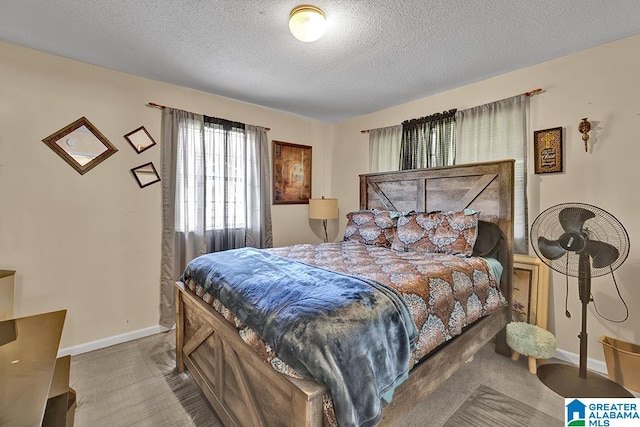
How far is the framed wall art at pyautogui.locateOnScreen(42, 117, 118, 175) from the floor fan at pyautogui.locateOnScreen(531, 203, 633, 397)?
150 inches

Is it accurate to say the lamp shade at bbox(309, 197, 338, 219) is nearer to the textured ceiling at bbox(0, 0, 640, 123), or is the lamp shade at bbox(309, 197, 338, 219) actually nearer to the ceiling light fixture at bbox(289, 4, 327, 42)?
the textured ceiling at bbox(0, 0, 640, 123)

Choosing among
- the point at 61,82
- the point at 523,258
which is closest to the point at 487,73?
the point at 523,258

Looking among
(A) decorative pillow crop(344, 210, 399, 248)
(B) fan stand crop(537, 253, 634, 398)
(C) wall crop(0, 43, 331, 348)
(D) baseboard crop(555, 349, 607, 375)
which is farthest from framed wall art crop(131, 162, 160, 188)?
(D) baseboard crop(555, 349, 607, 375)

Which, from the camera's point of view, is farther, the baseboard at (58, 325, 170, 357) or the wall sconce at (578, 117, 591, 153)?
the baseboard at (58, 325, 170, 357)

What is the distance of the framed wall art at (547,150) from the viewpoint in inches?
94.3

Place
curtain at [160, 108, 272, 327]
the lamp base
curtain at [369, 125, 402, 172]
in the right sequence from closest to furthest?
the lamp base
curtain at [160, 108, 272, 327]
curtain at [369, 125, 402, 172]

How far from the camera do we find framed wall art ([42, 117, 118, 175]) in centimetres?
239

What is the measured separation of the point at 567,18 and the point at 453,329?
2.24 metres

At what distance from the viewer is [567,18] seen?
6.23 ft

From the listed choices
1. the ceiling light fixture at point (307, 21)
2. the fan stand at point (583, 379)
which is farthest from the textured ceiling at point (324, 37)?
the fan stand at point (583, 379)

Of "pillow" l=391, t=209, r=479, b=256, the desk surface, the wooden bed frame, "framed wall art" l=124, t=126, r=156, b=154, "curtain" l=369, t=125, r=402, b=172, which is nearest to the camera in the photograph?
the desk surface

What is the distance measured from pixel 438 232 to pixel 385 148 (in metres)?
1.59

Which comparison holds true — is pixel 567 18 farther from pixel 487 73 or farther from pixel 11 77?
pixel 11 77

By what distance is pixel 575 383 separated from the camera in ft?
6.63
